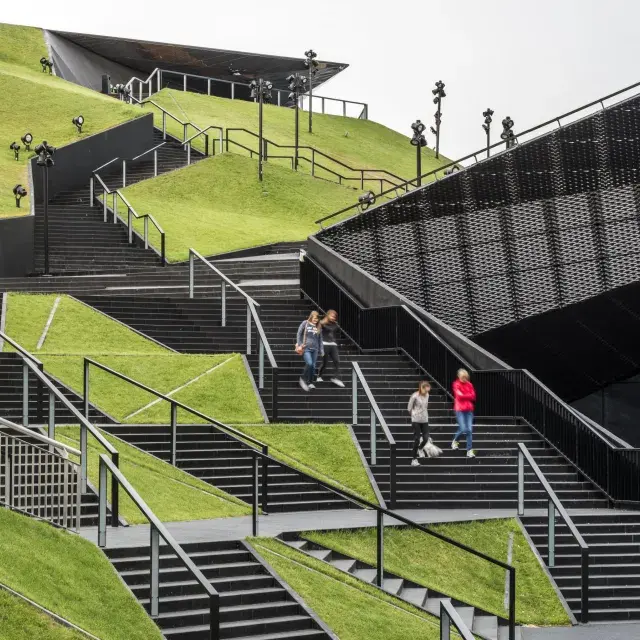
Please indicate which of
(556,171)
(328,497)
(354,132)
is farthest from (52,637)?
(354,132)

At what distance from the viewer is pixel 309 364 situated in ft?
70.6

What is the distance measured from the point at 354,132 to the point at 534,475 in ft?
140

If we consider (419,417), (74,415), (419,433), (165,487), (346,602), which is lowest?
(346,602)

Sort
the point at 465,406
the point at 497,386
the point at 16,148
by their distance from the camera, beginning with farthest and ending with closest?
the point at 16,148, the point at 497,386, the point at 465,406

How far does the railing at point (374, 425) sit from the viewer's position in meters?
17.8

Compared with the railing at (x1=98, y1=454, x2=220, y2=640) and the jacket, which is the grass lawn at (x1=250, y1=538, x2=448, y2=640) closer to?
the railing at (x1=98, y1=454, x2=220, y2=640)

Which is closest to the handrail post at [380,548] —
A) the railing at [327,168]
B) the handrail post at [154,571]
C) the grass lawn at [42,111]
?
the handrail post at [154,571]

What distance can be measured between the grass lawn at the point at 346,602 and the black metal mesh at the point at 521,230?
1235cm

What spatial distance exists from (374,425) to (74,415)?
477cm

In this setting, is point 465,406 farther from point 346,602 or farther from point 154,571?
point 154,571

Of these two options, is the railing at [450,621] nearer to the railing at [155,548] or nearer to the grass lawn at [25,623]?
the railing at [155,548]

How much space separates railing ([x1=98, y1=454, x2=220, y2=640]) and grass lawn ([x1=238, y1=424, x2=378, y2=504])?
20.2 feet

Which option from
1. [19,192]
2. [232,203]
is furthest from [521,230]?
[232,203]

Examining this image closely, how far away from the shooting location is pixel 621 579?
53.2 feet
